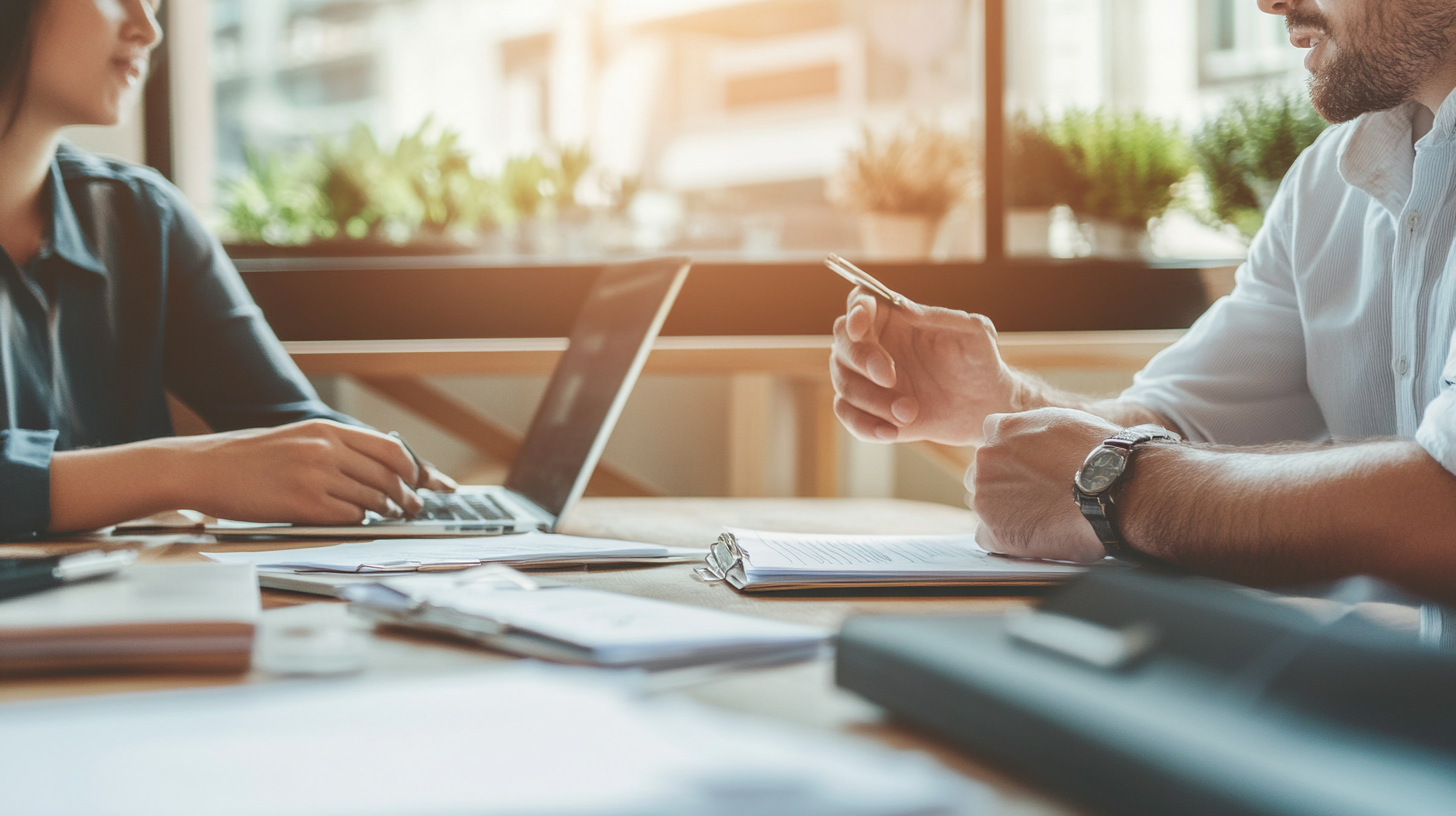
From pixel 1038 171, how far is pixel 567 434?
1.59 meters

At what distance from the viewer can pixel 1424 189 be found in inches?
39.4

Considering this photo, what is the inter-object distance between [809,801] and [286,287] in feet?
7.26

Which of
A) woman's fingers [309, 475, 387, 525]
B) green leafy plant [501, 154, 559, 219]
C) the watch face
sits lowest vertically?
woman's fingers [309, 475, 387, 525]

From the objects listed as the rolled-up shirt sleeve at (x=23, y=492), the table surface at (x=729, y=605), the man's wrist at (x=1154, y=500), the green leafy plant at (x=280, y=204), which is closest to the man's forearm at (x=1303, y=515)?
the man's wrist at (x=1154, y=500)

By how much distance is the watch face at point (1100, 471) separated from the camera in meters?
0.78

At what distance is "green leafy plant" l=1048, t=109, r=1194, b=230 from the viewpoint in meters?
2.38

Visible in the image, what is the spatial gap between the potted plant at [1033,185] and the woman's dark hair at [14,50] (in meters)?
1.77

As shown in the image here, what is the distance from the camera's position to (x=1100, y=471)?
781 mm

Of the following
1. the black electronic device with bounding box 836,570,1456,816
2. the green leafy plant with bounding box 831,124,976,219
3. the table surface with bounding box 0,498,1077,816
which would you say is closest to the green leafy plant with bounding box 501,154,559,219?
the green leafy plant with bounding box 831,124,976,219

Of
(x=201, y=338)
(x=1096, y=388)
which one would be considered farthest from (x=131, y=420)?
(x=1096, y=388)

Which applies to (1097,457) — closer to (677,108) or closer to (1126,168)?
(1126,168)

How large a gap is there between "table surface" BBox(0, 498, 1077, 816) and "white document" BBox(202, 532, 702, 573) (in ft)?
0.08

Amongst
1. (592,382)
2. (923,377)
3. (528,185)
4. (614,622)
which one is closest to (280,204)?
(528,185)

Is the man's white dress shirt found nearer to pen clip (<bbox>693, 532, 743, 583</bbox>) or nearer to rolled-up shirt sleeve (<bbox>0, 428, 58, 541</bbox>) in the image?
pen clip (<bbox>693, 532, 743, 583</bbox>)
